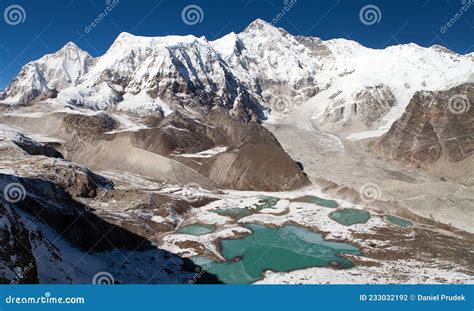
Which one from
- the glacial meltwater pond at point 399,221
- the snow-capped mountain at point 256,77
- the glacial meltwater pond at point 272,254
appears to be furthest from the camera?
the snow-capped mountain at point 256,77

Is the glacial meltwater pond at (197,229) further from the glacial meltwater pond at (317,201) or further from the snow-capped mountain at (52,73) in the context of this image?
the snow-capped mountain at (52,73)

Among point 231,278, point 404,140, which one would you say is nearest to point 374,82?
point 404,140

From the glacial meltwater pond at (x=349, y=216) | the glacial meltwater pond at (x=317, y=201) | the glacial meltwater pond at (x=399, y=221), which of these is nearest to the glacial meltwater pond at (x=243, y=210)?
the glacial meltwater pond at (x=317, y=201)

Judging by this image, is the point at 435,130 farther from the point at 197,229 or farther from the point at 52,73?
the point at 52,73

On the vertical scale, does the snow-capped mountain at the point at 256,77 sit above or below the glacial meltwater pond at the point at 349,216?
above

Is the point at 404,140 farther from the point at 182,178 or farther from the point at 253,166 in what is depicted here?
the point at 182,178

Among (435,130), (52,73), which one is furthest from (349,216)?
(52,73)

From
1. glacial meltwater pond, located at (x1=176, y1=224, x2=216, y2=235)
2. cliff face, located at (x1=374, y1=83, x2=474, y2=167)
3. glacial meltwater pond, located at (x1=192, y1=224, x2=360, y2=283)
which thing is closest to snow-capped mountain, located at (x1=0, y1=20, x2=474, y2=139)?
cliff face, located at (x1=374, y1=83, x2=474, y2=167)
